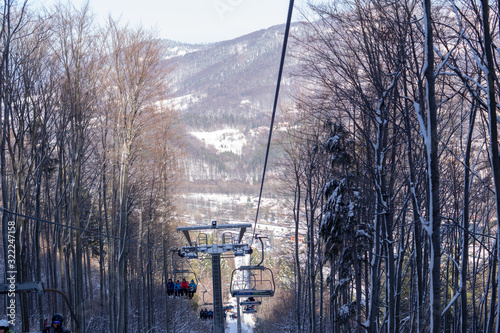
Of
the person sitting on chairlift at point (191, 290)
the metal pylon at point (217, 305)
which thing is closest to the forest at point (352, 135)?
the person sitting on chairlift at point (191, 290)

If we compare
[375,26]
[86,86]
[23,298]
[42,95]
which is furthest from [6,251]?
[375,26]

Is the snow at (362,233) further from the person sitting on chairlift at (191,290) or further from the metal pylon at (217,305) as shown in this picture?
the person sitting on chairlift at (191,290)

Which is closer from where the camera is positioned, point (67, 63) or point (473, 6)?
point (473, 6)

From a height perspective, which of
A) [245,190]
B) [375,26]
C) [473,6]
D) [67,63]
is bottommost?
[245,190]

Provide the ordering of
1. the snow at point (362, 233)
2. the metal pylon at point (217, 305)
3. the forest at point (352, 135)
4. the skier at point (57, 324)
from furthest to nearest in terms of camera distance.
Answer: the metal pylon at point (217, 305) → the snow at point (362, 233) → the skier at point (57, 324) → the forest at point (352, 135)

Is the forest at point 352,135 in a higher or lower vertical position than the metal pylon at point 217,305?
higher

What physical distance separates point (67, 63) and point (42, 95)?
158 cm

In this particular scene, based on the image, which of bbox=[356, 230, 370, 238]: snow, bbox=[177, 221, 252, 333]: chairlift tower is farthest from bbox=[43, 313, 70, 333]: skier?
bbox=[356, 230, 370, 238]: snow

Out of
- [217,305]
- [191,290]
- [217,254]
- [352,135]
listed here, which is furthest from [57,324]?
[191,290]

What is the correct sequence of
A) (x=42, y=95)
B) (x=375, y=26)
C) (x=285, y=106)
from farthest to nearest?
(x=285, y=106) → (x=42, y=95) → (x=375, y=26)

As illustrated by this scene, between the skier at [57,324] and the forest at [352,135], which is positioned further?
the skier at [57,324]

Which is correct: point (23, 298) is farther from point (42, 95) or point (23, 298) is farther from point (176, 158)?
point (176, 158)

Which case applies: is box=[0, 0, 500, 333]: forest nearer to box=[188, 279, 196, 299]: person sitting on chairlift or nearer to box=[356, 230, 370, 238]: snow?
box=[356, 230, 370, 238]: snow

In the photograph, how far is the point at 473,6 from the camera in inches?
187
